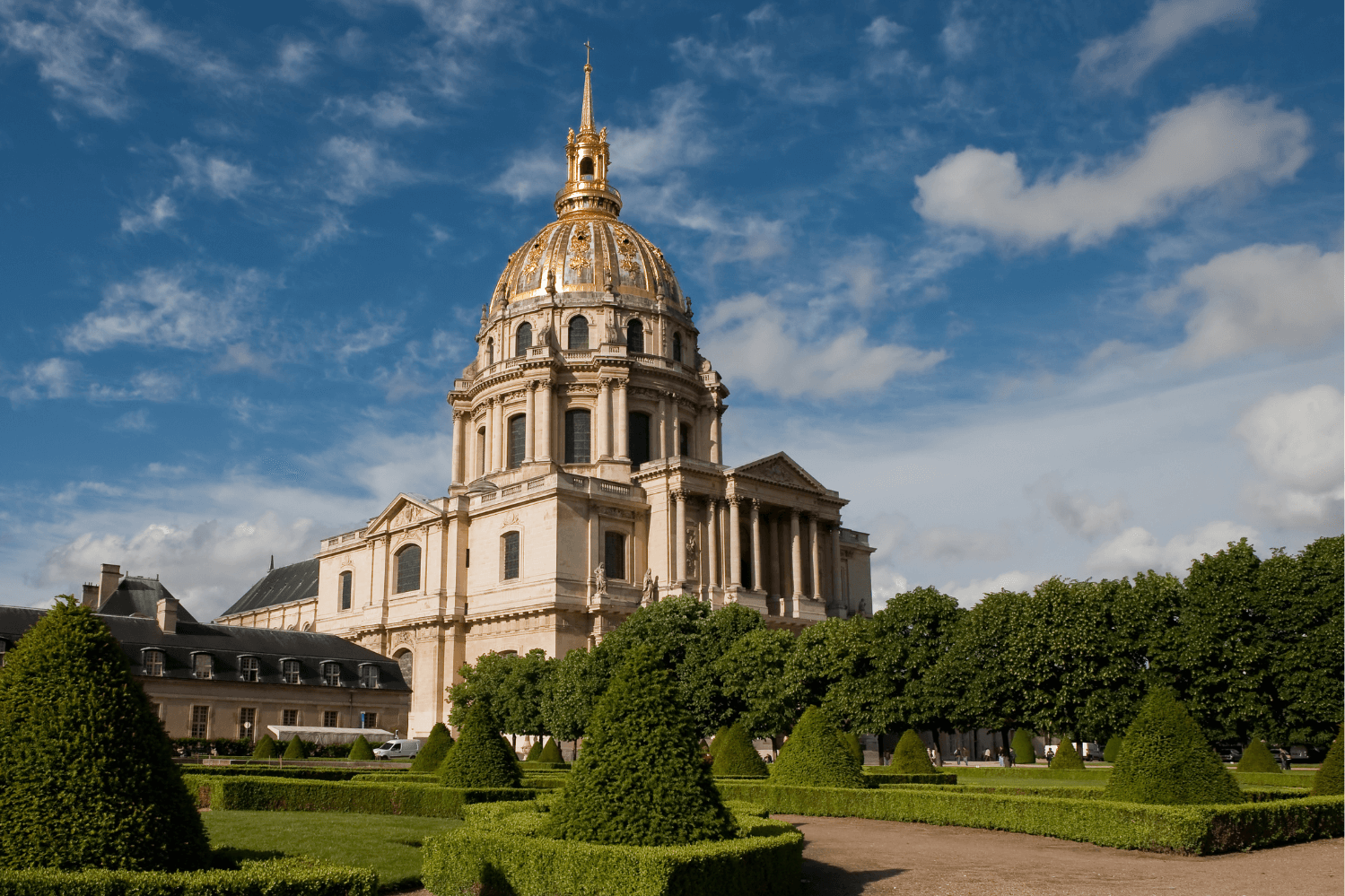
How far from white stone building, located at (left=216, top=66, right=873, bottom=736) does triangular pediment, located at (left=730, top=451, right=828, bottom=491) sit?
0.32 feet

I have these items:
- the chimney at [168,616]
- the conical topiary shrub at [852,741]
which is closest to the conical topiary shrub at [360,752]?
the chimney at [168,616]

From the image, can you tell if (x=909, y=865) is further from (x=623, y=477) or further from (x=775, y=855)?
(x=623, y=477)

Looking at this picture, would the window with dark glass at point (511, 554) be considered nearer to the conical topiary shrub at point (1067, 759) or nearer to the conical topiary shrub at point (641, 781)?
the conical topiary shrub at point (1067, 759)

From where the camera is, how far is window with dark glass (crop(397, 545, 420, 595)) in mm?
66188

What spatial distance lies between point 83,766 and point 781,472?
5622 cm

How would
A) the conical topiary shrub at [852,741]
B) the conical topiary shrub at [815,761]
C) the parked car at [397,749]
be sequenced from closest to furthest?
the conical topiary shrub at [815,761] < the conical topiary shrub at [852,741] < the parked car at [397,749]

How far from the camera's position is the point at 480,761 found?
24.5 meters

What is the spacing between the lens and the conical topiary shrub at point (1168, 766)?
20.0m

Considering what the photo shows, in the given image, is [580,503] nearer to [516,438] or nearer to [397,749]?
[516,438]

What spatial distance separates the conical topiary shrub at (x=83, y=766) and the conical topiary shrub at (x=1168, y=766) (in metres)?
15.9

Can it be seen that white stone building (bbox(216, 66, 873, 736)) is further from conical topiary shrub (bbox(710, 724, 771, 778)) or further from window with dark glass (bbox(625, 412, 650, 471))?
conical topiary shrub (bbox(710, 724, 771, 778))

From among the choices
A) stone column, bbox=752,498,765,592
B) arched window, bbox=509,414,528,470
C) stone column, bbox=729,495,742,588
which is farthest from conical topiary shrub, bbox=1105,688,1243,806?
arched window, bbox=509,414,528,470

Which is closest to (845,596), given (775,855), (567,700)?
(567,700)

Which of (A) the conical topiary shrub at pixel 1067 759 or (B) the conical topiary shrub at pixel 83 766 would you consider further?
(A) the conical topiary shrub at pixel 1067 759
